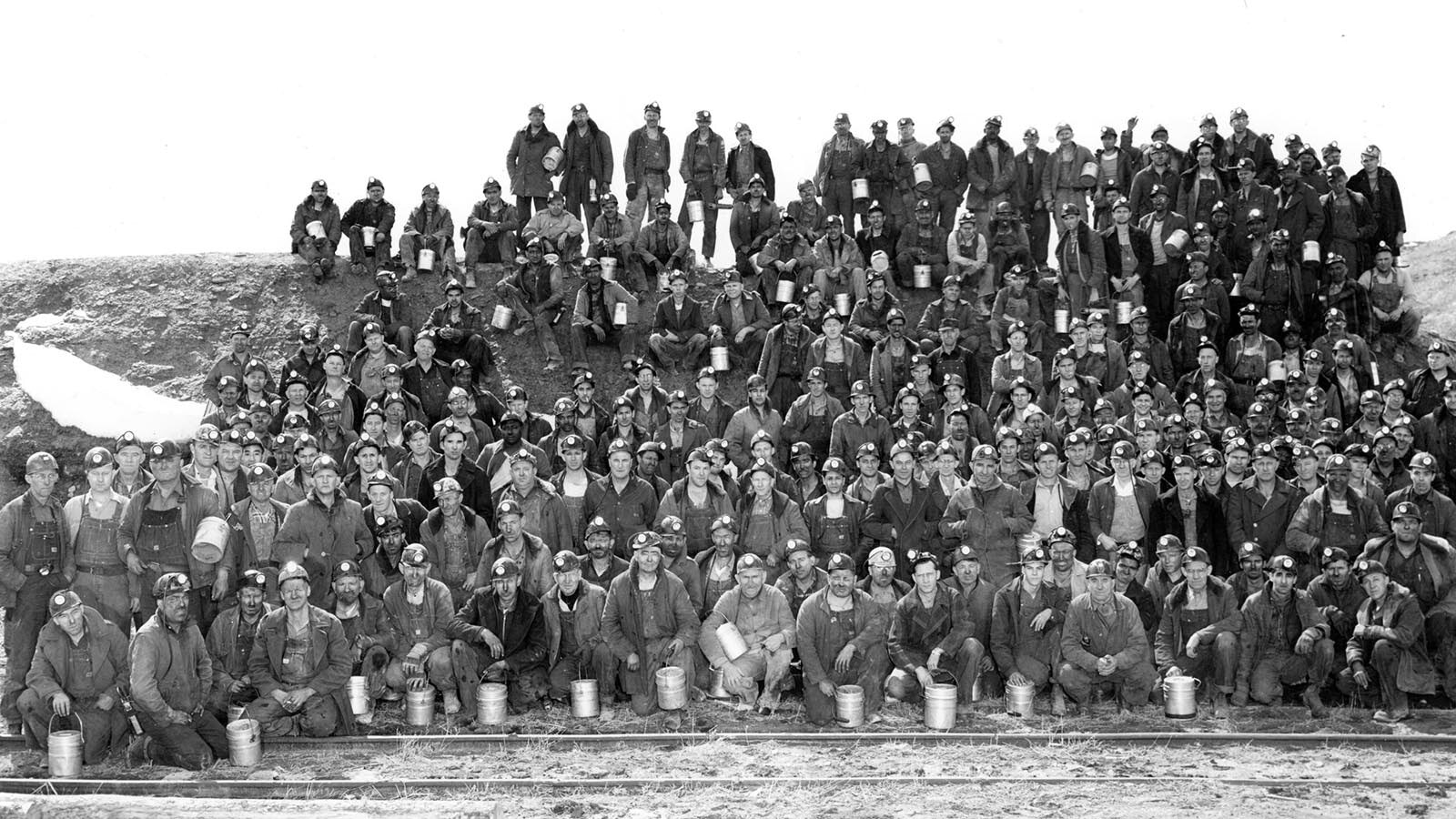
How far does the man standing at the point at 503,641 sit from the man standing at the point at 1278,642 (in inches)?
229

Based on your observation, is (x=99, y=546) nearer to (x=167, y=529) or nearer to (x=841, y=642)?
(x=167, y=529)

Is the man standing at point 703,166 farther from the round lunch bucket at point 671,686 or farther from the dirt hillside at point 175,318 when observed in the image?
the round lunch bucket at point 671,686

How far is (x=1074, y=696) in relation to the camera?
12.4 metres

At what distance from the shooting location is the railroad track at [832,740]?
37.9ft

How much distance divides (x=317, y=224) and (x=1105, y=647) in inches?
501

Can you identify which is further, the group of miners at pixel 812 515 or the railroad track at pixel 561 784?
the group of miners at pixel 812 515

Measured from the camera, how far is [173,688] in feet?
37.3

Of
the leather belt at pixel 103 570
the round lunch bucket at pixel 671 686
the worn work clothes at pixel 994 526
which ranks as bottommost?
the round lunch bucket at pixel 671 686

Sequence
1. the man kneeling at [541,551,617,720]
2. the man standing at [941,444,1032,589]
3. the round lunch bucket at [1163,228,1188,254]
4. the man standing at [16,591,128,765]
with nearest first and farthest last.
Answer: the man standing at [16,591,128,765]
the man kneeling at [541,551,617,720]
the man standing at [941,444,1032,589]
the round lunch bucket at [1163,228,1188,254]

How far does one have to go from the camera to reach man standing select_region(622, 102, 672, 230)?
20156 mm

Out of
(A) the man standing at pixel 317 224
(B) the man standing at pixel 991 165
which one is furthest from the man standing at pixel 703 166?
(A) the man standing at pixel 317 224

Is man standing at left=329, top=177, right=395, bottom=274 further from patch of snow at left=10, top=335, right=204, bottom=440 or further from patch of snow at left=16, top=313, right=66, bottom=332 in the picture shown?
patch of snow at left=16, top=313, right=66, bottom=332

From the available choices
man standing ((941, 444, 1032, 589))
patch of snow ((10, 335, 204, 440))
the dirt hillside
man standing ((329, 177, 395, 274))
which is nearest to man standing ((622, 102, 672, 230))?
the dirt hillside

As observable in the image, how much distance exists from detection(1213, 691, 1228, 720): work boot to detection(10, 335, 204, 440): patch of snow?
13.0 metres
